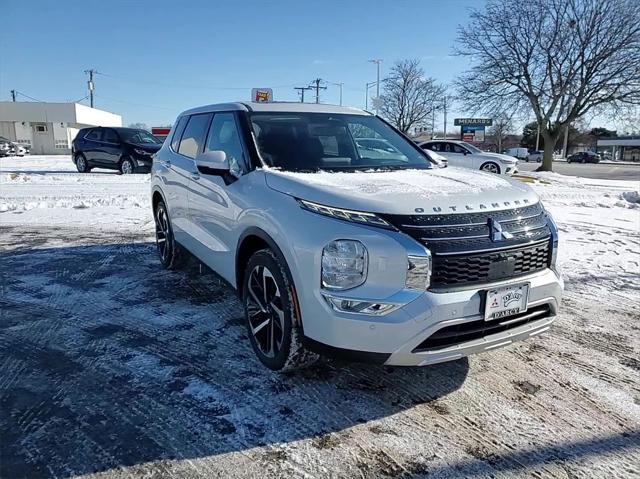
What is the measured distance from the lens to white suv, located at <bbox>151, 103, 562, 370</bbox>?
2465 mm

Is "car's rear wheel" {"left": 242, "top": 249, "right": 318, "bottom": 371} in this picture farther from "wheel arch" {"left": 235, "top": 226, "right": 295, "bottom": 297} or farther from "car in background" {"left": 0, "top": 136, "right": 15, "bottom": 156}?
"car in background" {"left": 0, "top": 136, "right": 15, "bottom": 156}

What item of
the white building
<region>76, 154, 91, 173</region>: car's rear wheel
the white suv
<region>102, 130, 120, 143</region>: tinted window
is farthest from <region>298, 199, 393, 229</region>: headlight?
the white building

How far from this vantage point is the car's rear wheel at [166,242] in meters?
5.32

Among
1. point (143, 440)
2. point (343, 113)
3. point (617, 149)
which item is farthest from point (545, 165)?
point (617, 149)

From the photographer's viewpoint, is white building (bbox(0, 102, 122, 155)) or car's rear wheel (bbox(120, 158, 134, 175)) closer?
car's rear wheel (bbox(120, 158, 134, 175))

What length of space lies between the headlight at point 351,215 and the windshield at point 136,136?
1568 cm

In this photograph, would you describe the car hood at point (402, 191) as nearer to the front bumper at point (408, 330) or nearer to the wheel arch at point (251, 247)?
the wheel arch at point (251, 247)

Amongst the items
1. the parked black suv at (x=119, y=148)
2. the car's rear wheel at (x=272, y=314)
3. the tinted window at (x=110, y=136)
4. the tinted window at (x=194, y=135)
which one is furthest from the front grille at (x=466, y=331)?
the tinted window at (x=110, y=136)

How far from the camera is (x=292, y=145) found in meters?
3.65

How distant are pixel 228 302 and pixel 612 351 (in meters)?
3.22

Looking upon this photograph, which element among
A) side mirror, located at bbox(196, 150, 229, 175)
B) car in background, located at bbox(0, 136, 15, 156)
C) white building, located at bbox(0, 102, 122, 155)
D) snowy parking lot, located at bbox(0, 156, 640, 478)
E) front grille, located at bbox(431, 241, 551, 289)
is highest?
white building, located at bbox(0, 102, 122, 155)

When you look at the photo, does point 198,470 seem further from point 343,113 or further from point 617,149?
point 617,149

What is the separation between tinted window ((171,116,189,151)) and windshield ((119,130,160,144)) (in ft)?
40.6

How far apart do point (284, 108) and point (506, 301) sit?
2464mm
